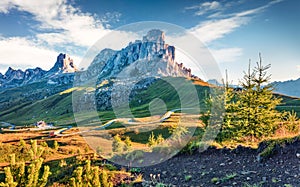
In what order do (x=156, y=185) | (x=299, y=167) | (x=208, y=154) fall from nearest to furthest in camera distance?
(x=299, y=167) → (x=156, y=185) → (x=208, y=154)

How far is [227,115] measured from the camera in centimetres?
2377

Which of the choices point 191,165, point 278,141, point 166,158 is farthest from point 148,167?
point 278,141

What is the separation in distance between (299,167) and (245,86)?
15.7m

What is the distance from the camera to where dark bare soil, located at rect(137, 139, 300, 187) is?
10.8 m

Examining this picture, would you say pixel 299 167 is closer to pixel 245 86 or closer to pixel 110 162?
pixel 110 162

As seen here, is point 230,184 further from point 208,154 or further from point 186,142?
point 186,142

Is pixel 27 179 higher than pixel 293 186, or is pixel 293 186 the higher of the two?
pixel 27 179

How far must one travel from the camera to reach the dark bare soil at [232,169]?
10.8 meters

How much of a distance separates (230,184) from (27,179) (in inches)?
330

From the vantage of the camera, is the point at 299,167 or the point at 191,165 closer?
the point at 299,167

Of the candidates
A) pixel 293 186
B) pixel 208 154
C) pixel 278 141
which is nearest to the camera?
pixel 293 186

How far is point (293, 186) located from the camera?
9398 millimetres

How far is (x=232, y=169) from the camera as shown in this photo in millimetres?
13086

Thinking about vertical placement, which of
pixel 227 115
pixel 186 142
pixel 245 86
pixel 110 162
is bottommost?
pixel 110 162
